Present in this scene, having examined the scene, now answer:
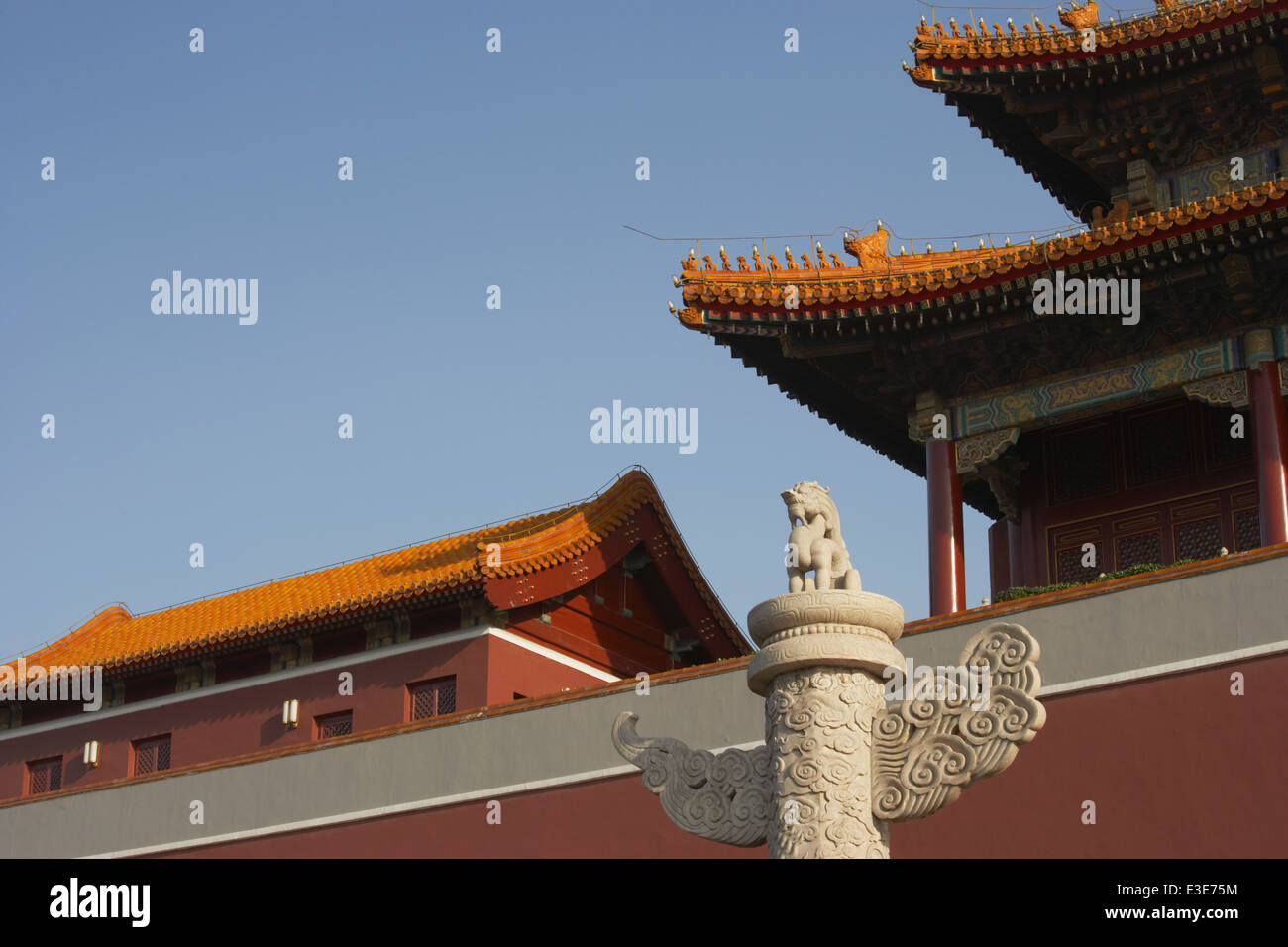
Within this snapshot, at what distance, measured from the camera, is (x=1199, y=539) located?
1733cm

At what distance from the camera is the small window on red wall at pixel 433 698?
1941 centimetres

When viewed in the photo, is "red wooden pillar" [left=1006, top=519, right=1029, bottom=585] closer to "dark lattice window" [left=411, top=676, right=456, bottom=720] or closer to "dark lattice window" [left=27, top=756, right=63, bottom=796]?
"dark lattice window" [left=411, top=676, right=456, bottom=720]

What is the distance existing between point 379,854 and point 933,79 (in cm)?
992

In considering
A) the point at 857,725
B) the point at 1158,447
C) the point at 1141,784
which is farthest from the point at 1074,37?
the point at 857,725

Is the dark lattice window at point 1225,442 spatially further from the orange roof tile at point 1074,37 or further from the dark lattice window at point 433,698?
the dark lattice window at point 433,698

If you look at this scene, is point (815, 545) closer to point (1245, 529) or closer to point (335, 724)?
point (1245, 529)

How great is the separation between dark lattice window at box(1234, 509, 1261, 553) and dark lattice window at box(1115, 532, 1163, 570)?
72 centimetres

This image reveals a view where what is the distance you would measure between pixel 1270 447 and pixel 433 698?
8944 mm

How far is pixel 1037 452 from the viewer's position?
61.1 ft

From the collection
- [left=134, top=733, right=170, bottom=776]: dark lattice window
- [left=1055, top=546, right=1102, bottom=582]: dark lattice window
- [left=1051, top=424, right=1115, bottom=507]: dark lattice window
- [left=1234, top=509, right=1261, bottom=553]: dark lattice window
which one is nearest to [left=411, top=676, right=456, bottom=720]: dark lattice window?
[left=134, top=733, right=170, bottom=776]: dark lattice window

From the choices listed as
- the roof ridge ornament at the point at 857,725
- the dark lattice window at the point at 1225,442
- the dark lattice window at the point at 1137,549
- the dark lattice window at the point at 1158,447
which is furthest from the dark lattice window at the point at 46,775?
the roof ridge ornament at the point at 857,725

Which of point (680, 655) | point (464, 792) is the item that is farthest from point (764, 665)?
point (680, 655)
